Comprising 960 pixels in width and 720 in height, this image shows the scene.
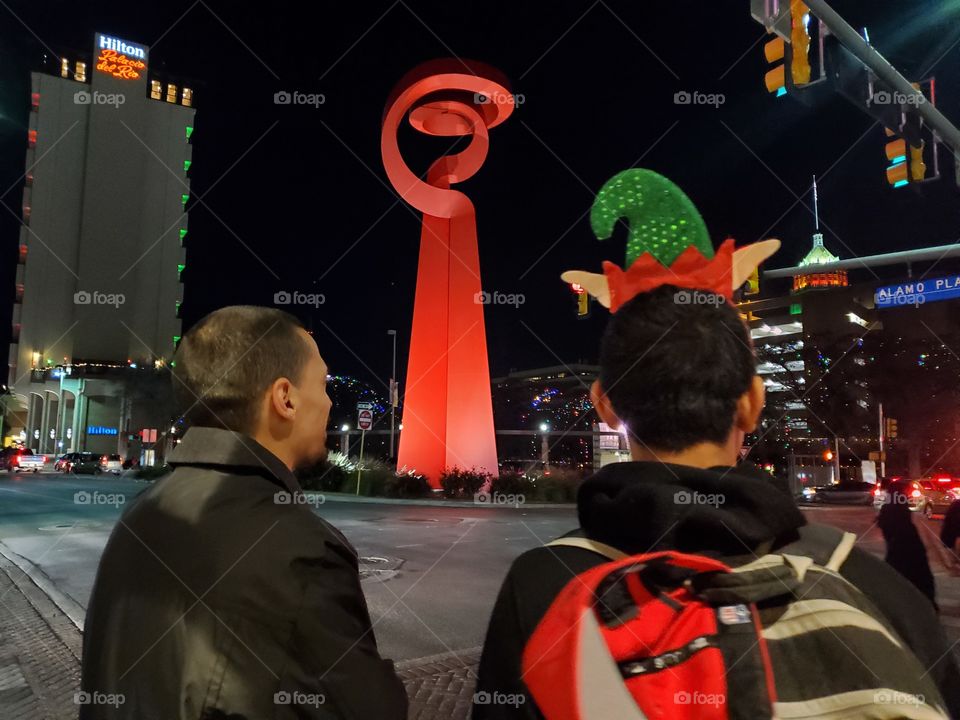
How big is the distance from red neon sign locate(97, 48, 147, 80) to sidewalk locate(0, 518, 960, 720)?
89007 millimetres

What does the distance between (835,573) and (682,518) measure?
261 millimetres

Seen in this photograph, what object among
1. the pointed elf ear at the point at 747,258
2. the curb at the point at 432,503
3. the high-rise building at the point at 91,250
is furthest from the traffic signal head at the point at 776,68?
the high-rise building at the point at 91,250

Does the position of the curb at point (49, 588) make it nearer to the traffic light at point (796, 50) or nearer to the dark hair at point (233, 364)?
the dark hair at point (233, 364)

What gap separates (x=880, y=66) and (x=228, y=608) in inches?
379

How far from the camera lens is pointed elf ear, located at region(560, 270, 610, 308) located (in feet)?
6.18

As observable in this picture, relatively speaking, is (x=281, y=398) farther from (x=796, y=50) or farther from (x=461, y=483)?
(x=461, y=483)

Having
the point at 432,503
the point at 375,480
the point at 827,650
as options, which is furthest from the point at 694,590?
the point at 375,480

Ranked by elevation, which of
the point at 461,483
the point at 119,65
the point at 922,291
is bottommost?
the point at 461,483

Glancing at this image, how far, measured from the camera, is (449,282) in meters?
24.3

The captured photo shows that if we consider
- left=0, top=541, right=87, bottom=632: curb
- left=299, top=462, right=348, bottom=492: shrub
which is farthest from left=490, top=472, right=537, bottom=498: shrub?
left=0, top=541, right=87, bottom=632: curb

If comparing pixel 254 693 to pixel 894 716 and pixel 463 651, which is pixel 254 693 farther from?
pixel 463 651

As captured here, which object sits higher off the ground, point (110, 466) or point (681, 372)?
point (681, 372)

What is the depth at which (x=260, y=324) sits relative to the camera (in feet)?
6.30

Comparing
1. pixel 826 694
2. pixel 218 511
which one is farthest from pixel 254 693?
pixel 826 694
